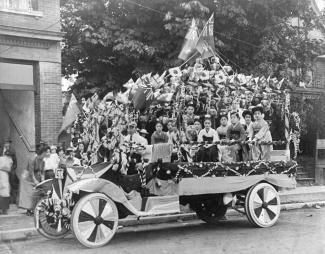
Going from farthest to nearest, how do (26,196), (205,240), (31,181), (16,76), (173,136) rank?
1. (16,76)
2. (31,181)
3. (26,196)
4. (173,136)
5. (205,240)

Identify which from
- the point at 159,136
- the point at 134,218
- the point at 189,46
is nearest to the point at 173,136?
the point at 159,136

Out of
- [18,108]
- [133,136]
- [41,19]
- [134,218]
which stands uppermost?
[41,19]

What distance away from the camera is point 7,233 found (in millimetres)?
8859

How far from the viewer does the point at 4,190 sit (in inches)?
426

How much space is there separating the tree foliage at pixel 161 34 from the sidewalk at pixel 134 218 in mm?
3616

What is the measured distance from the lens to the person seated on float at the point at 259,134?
10.0 metres

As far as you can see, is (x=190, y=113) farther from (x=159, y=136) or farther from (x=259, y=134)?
(x=259, y=134)

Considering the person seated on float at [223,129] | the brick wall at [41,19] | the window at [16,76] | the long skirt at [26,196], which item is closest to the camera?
the person seated on float at [223,129]

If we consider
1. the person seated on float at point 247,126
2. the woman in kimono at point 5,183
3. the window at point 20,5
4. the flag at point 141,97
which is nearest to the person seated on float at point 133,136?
the flag at point 141,97

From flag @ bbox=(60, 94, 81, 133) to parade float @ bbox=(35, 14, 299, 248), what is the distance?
112 centimetres

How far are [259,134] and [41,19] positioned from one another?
630 cm

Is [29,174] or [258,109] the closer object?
[258,109]

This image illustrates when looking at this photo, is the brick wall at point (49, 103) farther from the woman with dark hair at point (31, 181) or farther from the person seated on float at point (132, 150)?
the person seated on float at point (132, 150)

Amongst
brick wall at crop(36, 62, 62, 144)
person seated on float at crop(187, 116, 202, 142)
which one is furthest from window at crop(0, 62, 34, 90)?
person seated on float at crop(187, 116, 202, 142)
